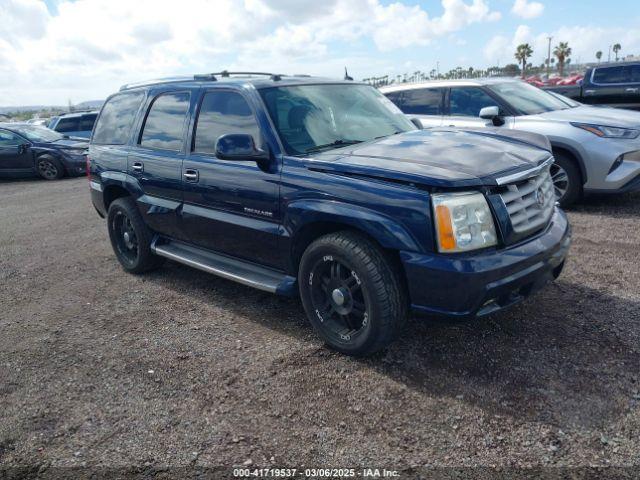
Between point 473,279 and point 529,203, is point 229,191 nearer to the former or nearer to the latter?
point 473,279

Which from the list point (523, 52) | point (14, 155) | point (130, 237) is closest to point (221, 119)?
point (130, 237)

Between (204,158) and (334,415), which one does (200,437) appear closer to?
(334,415)

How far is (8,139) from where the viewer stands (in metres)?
13.8

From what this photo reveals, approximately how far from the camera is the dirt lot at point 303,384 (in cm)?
257

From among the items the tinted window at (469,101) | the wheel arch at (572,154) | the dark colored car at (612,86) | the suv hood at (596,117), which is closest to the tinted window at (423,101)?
the tinted window at (469,101)

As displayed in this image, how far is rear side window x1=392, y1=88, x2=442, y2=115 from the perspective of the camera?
7613 mm

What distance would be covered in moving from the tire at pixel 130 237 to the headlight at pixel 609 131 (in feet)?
17.2

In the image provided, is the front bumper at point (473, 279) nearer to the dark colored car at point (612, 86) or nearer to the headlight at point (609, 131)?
the headlight at point (609, 131)

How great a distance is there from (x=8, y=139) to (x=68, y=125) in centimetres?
350

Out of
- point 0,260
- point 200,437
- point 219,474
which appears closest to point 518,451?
point 219,474

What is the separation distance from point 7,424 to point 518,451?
2812mm

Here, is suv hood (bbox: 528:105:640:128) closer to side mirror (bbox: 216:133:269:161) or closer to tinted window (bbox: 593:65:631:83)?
side mirror (bbox: 216:133:269:161)

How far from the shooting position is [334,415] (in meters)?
2.83

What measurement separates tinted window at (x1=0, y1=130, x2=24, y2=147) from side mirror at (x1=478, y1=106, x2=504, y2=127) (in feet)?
41.2
